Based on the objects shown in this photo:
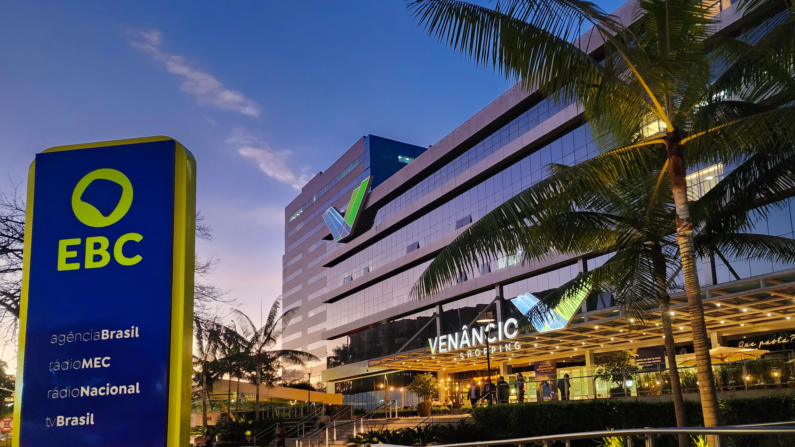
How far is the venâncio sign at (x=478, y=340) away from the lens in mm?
32781

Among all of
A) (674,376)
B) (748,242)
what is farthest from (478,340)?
(748,242)

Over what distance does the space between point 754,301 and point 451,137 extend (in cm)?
3064

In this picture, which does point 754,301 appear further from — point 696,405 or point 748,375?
point 696,405

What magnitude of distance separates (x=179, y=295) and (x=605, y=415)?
18.1 meters

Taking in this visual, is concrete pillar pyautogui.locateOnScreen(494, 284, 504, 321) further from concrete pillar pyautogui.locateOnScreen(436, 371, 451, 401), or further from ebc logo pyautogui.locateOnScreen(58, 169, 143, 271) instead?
ebc logo pyautogui.locateOnScreen(58, 169, 143, 271)

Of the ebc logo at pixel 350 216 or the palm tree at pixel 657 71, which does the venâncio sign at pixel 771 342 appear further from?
the ebc logo at pixel 350 216

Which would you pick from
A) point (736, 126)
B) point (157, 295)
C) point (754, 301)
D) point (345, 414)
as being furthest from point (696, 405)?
point (345, 414)

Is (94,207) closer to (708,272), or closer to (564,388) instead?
(564,388)

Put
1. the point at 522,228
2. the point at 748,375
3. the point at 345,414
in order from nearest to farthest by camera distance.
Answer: the point at 522,228, the point at 748,375, the point at 345,414

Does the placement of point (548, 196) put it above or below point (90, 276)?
above

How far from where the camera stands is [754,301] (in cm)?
2359

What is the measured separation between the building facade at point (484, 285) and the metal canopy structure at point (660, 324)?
69mm

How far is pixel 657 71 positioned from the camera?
1114 cm

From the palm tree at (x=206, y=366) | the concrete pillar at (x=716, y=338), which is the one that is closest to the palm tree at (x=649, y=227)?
the concrete pillar at (x=716, y=338)
